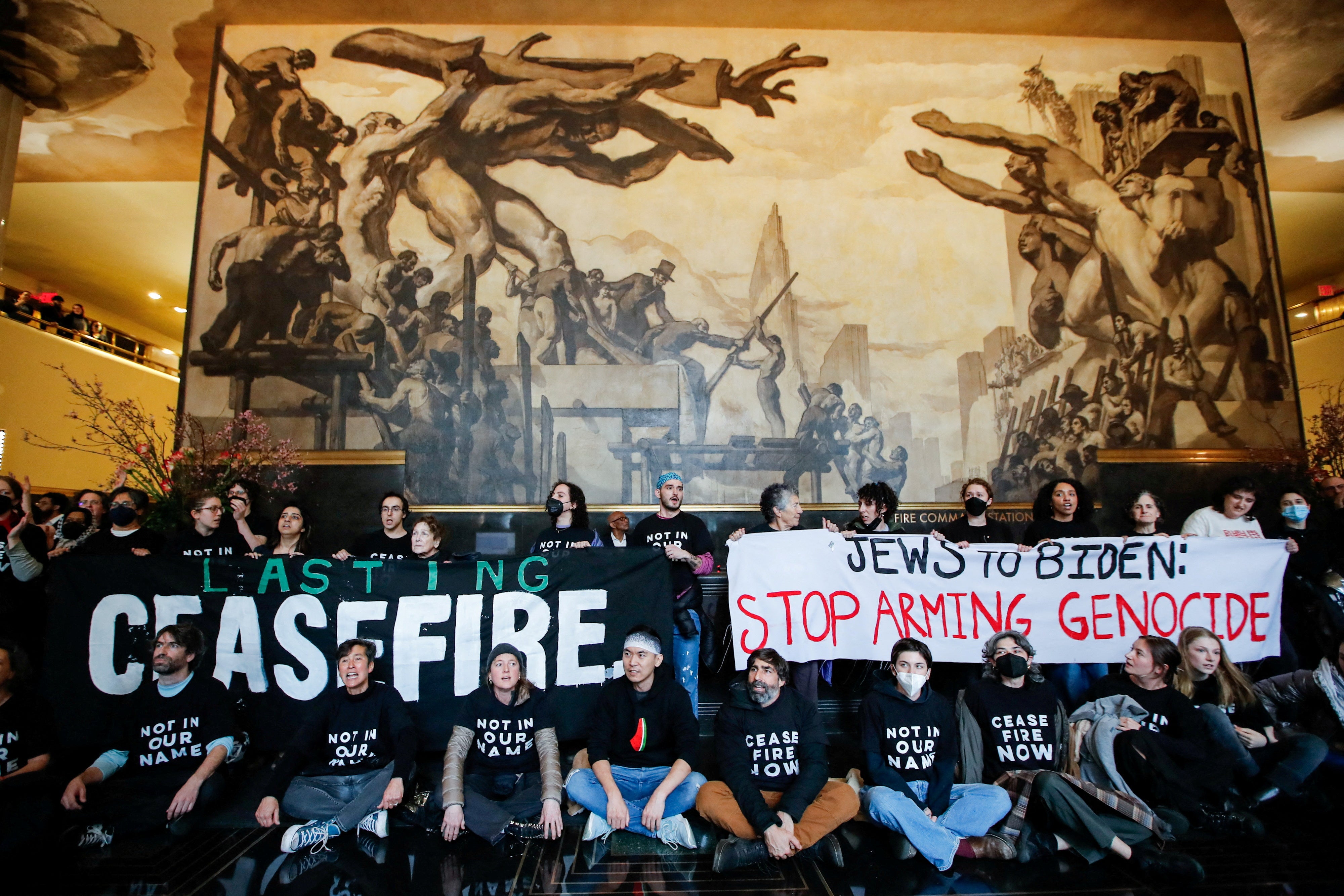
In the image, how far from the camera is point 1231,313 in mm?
9008

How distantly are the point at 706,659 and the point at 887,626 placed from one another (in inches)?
46.9

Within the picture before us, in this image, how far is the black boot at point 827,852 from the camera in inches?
127

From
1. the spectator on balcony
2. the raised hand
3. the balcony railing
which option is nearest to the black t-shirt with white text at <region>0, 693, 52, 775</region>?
the raised hand

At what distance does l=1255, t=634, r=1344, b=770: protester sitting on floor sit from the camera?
4.07m

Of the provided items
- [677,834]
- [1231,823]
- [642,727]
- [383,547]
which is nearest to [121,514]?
[383,547]

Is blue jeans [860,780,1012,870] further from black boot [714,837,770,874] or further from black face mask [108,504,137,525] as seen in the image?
black face mask [108,504,137,525]

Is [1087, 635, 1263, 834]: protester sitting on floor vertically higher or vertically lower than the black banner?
lower

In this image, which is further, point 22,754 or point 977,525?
point 977,525

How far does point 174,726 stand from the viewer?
152 inches

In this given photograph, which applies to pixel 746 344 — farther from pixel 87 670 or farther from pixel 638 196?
pixel 87 670

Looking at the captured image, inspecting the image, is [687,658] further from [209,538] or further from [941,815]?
[209,538]

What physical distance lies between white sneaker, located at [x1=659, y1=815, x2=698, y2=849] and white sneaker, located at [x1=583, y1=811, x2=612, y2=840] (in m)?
0.25

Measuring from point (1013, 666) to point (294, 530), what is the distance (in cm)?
468

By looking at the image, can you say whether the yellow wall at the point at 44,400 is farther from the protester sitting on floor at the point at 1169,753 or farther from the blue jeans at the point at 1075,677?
the protester sitting on floor at the point at 1169,753
